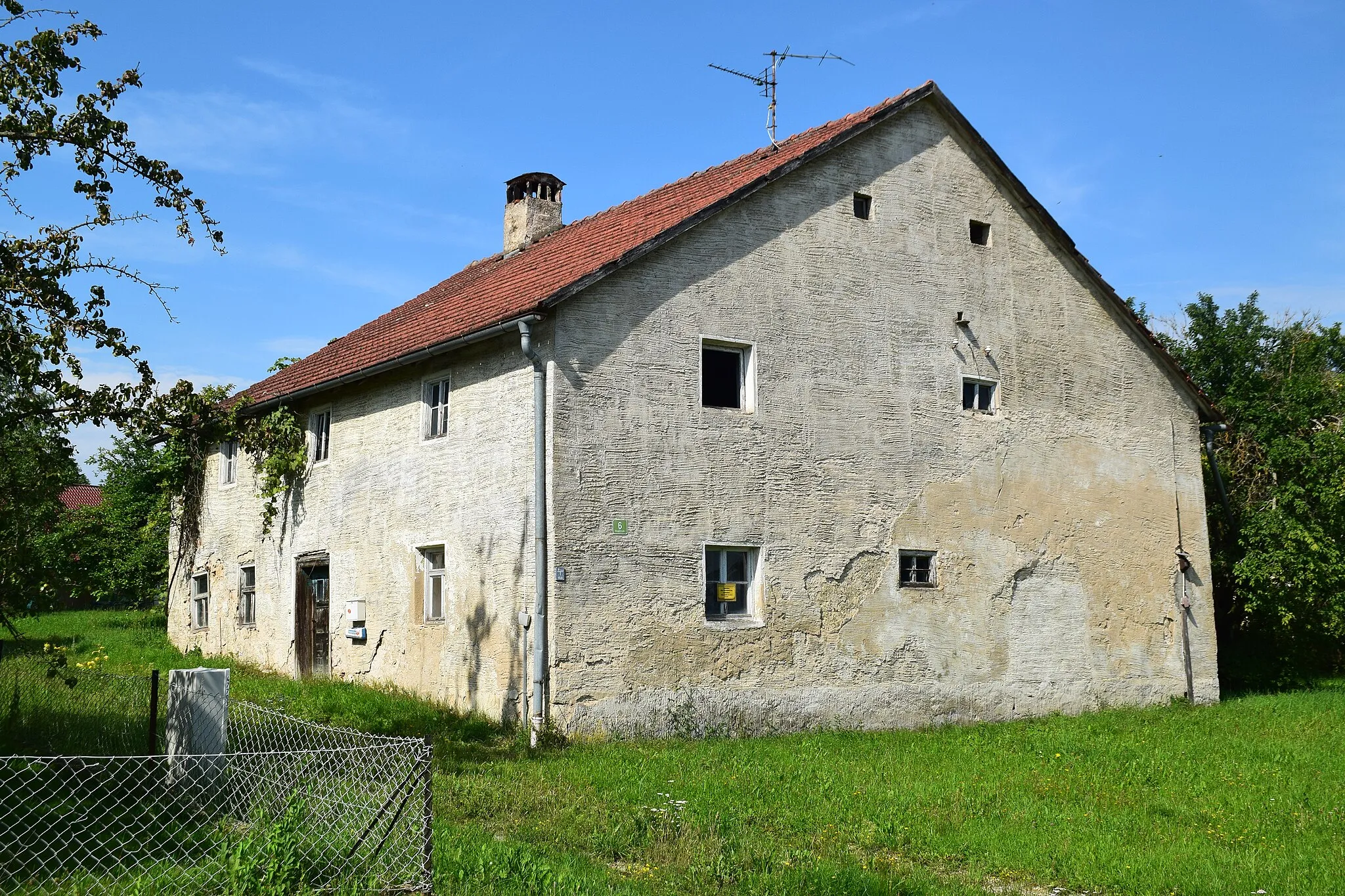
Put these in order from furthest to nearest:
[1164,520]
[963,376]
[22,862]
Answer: [1164,520], [963,376], [22,862]

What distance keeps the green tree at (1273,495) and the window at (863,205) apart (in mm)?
8569

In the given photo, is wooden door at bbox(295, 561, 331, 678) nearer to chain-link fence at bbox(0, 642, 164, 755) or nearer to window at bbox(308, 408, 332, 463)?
window at bbox(308, 408, 332, 463)

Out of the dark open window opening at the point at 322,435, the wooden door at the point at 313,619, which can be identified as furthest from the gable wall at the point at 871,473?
the wooden door at the point at 313,619

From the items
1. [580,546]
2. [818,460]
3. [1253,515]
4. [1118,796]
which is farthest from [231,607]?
[1253,515]

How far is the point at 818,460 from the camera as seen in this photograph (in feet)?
47.9

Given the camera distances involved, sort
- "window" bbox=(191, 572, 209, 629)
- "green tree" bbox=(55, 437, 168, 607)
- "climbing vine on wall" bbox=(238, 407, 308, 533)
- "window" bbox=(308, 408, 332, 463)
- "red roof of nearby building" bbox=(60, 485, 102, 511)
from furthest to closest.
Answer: "red roof of nearby building" bbox=(60, 485, 102, 511) < "green tree" bbox=(55, 437, 168, 607) < "window" bbox=(191, 572, 209, 629) < "climbing vine on wall" bbox=(238, 407, 308, 533) < "window" bbox=(308, 408, 332, 463)

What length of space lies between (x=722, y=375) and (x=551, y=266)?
2.82 m

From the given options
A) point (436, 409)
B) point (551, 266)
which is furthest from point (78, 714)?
point (551, 266)

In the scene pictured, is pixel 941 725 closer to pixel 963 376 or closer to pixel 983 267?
pixel 963 376

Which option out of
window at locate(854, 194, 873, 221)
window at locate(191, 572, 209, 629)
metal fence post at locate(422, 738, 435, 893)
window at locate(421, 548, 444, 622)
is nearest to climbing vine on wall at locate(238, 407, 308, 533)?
window at locate(191, 572, 209, 629)

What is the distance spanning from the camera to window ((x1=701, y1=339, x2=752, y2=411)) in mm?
14227

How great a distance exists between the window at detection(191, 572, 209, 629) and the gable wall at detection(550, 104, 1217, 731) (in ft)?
35.4

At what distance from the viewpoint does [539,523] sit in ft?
41.6

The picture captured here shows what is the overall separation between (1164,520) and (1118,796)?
855cm
